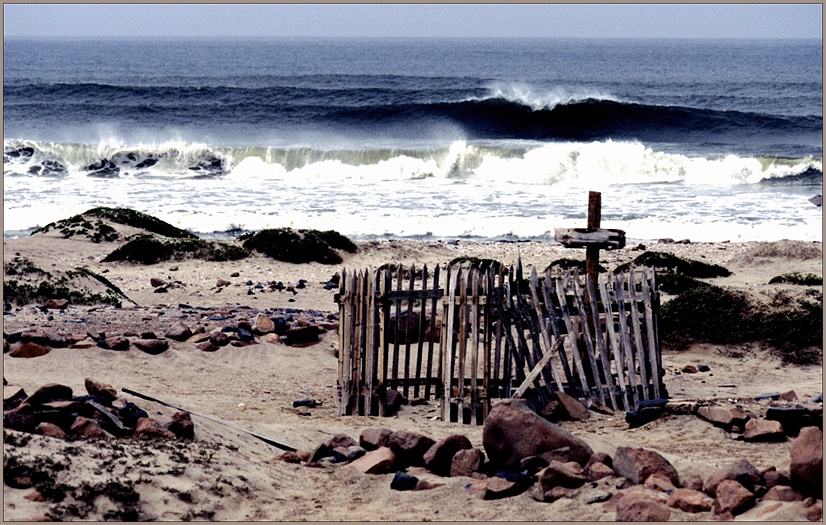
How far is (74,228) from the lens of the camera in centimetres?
2317

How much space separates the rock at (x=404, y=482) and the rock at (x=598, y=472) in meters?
1.32

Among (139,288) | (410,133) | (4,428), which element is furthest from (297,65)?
(4,428)

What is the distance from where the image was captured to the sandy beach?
22.6 feet

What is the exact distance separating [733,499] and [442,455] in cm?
246

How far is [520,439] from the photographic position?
7977 mm

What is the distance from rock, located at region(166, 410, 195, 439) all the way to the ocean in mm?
17642

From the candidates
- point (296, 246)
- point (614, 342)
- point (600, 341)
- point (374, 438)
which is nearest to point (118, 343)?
point (374, 438)

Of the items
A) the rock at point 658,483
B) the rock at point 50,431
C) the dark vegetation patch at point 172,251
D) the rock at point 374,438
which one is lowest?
the dark vegetation patch at point 172,251

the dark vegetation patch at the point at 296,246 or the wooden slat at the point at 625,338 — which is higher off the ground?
the wooden slat at the point at 625,338

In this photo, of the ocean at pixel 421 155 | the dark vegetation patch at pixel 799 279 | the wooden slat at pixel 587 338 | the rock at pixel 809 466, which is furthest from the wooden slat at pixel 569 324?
the ocean at pixel 421 155

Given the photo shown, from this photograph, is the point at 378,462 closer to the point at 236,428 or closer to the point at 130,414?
the point at 236,428

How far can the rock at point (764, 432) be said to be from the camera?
8.91 m

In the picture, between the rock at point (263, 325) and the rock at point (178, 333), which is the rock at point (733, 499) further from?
the rock at point (178, 333)

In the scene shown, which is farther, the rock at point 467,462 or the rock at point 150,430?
the rock at point 150,430
